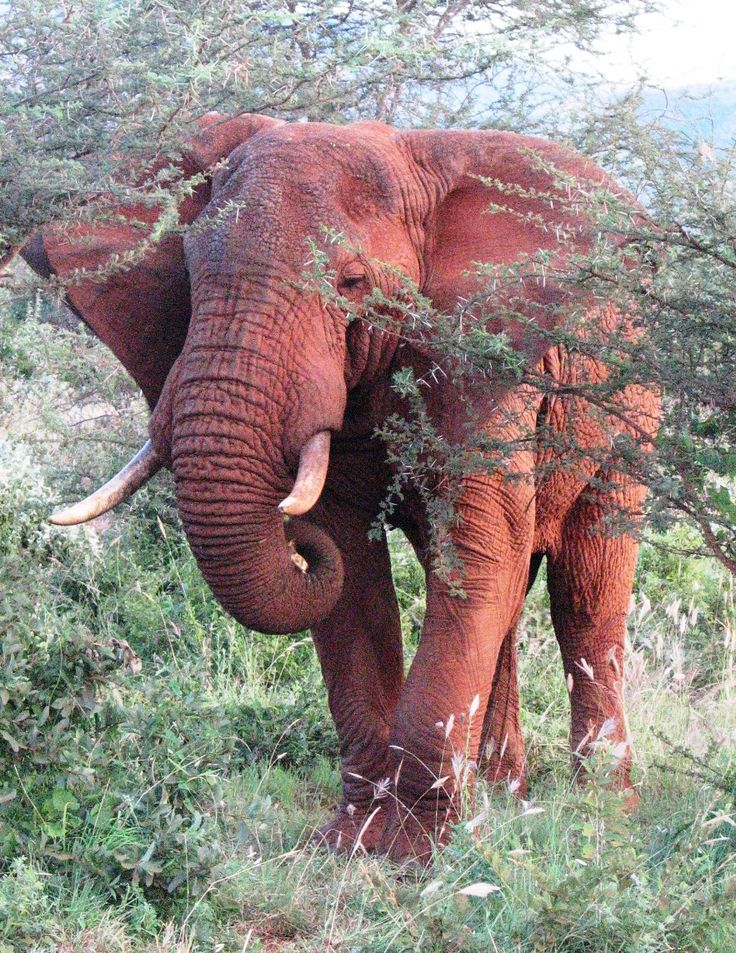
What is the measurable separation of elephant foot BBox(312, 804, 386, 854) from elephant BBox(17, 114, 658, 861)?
0.02m

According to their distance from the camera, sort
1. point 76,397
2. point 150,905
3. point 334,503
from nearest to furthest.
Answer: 1. point 150,905
2. point 334,503
3. point 76,397

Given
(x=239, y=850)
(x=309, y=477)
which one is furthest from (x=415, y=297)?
(x=239, y=850)

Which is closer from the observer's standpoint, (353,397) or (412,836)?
(412,836)

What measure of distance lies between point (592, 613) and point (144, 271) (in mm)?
2382

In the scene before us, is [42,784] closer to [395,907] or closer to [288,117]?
[395,907]

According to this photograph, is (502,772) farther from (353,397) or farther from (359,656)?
(353,397)

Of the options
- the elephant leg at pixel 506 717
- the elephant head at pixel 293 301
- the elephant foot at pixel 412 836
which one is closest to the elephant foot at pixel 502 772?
the elephant leg at pixel 506 717

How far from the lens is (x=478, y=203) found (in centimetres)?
513

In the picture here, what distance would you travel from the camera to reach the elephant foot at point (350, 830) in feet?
17.5

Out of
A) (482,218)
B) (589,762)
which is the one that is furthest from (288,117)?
(589,762)

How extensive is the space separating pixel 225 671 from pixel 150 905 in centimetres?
332

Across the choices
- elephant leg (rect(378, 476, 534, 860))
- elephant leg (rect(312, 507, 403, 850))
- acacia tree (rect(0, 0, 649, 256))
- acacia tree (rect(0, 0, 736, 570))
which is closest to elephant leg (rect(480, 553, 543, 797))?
elephant leg (rect(312, 507, 403, 850))

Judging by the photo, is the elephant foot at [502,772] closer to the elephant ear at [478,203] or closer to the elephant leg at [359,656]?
the elephant leg at [359,656]

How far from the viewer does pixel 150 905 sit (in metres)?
3.76
